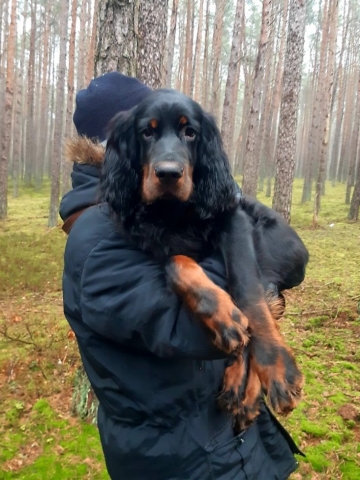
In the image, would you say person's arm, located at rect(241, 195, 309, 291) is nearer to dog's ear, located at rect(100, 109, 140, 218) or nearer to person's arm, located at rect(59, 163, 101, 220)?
dog's ear, located at rect(100, 109, 140, 218)

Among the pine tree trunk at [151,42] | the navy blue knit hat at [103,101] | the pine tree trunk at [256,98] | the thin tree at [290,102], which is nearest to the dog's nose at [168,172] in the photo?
the navy blue knit hat at [103,101]

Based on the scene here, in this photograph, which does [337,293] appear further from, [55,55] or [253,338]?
[55,55]

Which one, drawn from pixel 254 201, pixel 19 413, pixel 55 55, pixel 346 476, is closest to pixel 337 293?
pixel 346 476

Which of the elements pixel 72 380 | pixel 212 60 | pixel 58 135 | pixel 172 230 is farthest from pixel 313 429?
pixel 212 60

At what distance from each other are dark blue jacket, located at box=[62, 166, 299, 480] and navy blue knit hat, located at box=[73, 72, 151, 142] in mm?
462

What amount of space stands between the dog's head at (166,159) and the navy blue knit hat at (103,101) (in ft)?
0.31

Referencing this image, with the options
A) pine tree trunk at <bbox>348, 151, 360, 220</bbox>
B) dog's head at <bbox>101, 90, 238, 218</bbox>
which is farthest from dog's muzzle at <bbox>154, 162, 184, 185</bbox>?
pine tree trunk at <bbox>348, 151, 360, 220</bbox>

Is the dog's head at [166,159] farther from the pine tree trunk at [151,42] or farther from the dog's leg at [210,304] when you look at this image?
the pine tree trunk at [151,42]

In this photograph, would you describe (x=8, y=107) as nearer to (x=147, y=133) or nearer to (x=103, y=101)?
(x=103, y=101)

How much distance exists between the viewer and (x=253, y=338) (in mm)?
1736

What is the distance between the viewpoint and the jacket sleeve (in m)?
1.38

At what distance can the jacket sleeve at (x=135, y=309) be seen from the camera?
1.38 metres

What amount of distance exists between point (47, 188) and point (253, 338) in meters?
29.4

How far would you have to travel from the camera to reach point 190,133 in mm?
1964
